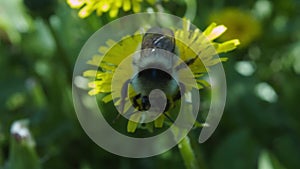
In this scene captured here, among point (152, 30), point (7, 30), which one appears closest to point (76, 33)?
point (7, 30)

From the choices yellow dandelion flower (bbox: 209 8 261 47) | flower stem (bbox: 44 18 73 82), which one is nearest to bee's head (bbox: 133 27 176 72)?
flower stem (bbox: 44 18 73 82)

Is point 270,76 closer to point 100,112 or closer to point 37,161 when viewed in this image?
point 100,112

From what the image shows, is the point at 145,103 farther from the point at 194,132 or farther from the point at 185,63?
the point at 194,132

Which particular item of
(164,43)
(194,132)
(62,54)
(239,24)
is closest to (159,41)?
(164,43)

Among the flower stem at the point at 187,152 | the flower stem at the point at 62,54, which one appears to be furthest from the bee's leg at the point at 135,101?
the flower stem at the point at 62,54

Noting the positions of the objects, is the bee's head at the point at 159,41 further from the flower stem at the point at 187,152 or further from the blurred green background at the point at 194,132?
the blurred green background at the point at 194,132

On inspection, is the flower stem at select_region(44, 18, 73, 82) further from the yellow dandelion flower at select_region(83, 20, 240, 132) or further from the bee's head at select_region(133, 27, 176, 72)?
the bee's head at select_region(133, 27, 176, 72)
